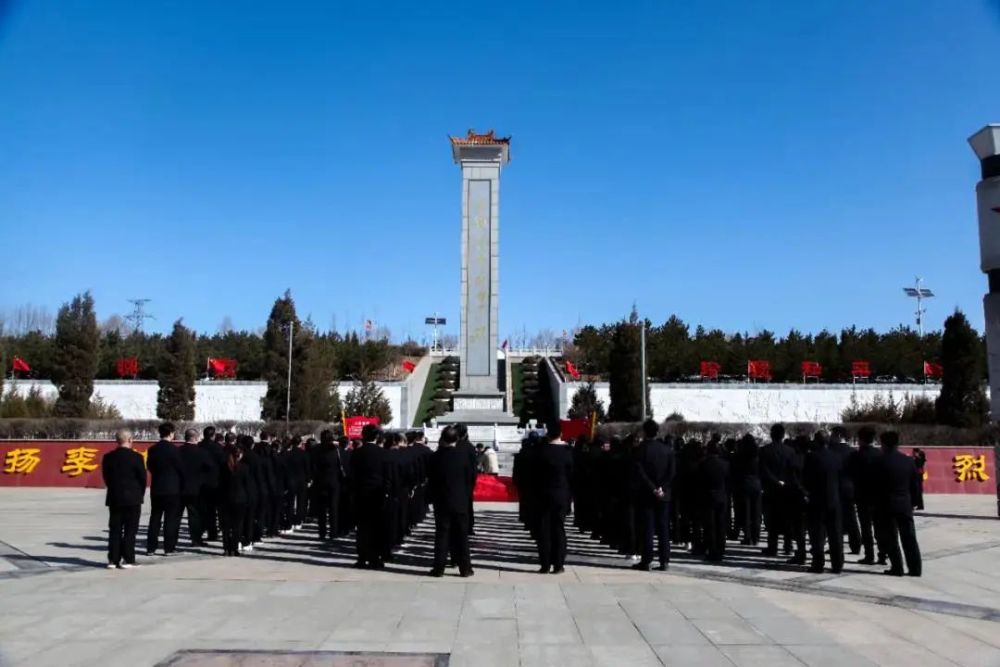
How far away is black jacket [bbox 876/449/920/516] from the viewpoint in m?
7.94

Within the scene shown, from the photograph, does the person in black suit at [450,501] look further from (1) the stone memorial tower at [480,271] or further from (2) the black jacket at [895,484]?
(1) the stone memorial tower at [480,271]

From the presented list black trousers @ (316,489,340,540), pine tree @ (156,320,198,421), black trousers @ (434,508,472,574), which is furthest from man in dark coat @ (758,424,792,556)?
pine tree @ (156,320,198,421)

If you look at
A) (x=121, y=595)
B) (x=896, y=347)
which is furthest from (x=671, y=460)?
(x=896, y=347)

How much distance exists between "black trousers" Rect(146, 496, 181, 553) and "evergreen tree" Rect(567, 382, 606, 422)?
79.7 feet

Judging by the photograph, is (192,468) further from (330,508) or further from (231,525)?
(330,508)

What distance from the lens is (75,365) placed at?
31.8 meters

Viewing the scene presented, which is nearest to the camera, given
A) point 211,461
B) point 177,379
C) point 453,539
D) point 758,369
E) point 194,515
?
point 453,539

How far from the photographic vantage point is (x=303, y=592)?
272 inches

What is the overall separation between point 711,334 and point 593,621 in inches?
1695

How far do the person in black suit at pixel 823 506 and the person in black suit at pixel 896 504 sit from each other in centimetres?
44

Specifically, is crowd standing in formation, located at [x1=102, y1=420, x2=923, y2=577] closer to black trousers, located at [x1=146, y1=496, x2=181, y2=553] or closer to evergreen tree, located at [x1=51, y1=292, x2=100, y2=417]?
black trousers, located at [x1=146, y1=496, x2=181, y2=553]

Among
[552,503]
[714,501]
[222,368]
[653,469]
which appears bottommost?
[714,501]

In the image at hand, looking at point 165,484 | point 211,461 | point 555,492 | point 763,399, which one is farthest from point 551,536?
point 763,399

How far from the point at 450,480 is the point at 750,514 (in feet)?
15.2
